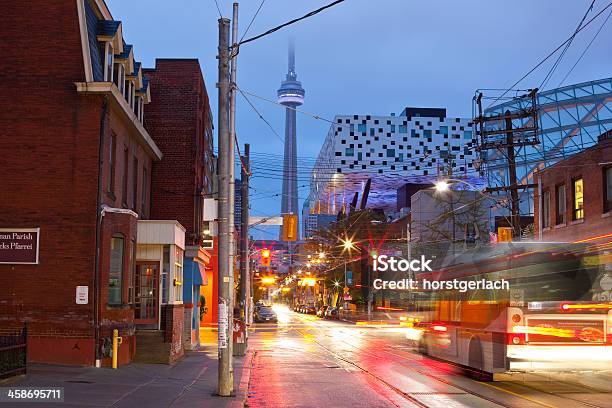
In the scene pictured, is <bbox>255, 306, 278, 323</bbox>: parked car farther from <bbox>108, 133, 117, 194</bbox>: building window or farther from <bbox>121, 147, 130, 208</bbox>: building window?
<bbox>108, 133, 117, 194</bbox>: building window

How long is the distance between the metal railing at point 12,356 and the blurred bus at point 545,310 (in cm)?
1093

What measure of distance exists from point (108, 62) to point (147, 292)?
847cm

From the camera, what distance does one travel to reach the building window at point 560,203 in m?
38.7

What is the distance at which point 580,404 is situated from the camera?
50.0 ft

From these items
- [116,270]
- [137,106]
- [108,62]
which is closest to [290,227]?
[137,106]

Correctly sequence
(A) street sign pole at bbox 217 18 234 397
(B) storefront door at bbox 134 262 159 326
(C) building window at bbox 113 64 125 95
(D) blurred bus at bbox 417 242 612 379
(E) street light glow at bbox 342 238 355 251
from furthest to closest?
(E) street light glow at bbox 342 238 355 251, (B) storefront door at bbox 134 262 159 326, (C) building window at bbox 113 64 125 95, (D) blurred bus at bbox 417 242 612 379, (A) street sign pole at bbox 217 18 234 397

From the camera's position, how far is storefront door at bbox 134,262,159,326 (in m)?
26.8

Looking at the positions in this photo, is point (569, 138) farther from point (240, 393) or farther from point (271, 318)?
point (240, 393)

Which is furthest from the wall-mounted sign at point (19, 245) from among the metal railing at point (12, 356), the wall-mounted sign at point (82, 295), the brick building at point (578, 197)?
the brick building at point (578, 197)

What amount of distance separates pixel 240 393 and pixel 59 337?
6.91 metres

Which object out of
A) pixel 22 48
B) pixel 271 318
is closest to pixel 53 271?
pixel 22 48

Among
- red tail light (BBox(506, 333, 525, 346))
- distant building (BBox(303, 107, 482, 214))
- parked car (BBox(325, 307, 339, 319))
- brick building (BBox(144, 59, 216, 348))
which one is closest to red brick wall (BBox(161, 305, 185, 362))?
brick building (BBox(144, 59, 216, 348))

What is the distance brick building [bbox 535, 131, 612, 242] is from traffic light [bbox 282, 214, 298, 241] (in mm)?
13215

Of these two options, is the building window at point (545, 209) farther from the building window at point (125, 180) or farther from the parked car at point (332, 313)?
the parked car at point (332, 313)
